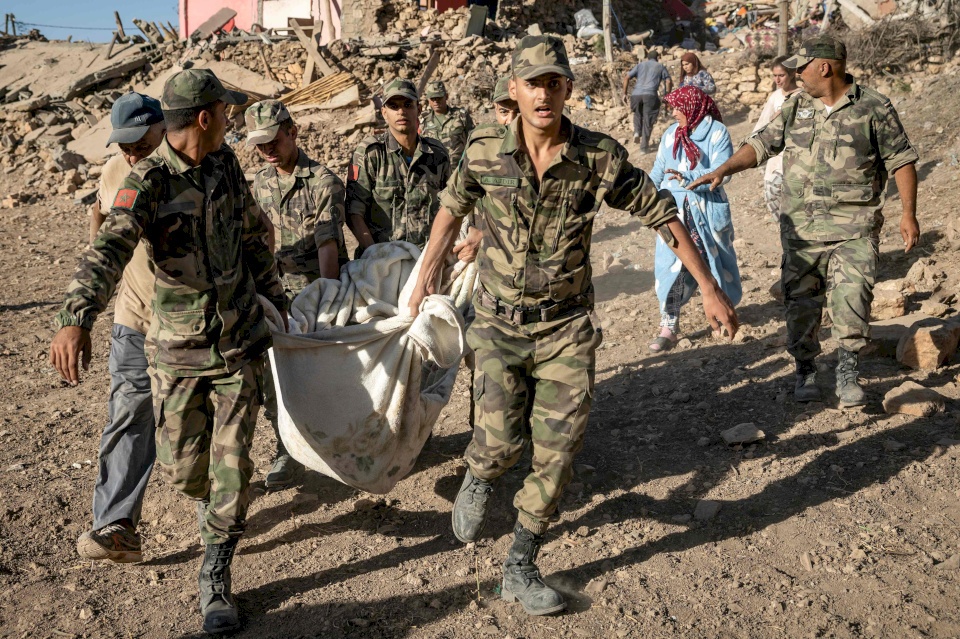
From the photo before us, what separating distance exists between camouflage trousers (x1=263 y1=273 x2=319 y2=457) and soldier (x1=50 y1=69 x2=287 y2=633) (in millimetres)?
869

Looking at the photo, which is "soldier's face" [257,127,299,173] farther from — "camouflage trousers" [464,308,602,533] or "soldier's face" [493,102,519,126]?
"camouflage trousers" [464,308,602,533]

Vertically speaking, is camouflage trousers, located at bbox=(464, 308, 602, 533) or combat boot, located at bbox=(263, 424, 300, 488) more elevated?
camouflage trousers, located at bbox=(464, 308, 602, 533)

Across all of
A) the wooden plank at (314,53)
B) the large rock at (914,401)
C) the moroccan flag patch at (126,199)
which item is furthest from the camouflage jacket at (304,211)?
the wooden plank at (314,53)

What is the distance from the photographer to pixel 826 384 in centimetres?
513

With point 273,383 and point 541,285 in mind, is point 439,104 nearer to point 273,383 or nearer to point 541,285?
point 273,383

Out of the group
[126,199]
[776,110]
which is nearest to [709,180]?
[126,199]

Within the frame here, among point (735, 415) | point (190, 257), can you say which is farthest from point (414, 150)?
point (735, 415)

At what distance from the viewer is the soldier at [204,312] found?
3020 millimetres

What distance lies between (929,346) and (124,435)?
4672mm

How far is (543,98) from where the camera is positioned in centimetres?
296

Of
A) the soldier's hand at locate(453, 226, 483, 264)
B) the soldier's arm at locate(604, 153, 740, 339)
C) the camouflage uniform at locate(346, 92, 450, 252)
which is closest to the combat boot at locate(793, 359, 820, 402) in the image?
the soldier's arm at locate(604, 153, 740, 339)

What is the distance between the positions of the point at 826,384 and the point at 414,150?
2.95m

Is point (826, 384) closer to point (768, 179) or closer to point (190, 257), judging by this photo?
point (768, 179)

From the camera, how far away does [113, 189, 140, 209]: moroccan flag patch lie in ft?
9.39
